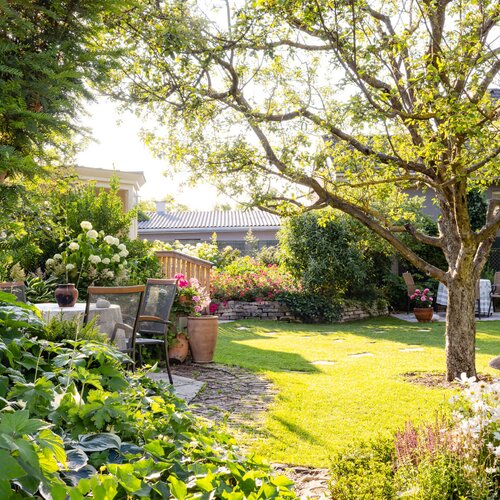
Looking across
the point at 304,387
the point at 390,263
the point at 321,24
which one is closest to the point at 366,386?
the point at 304,387

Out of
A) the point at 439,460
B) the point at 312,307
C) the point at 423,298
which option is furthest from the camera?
the point at 312,307

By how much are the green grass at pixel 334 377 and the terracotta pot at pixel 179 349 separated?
27.0 inches

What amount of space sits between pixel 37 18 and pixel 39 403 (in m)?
Answer: 2.26

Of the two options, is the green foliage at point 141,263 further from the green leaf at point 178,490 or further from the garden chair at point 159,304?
the green leaf at point 178,490

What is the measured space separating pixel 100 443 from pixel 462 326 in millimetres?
5579

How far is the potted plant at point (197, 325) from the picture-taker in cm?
790

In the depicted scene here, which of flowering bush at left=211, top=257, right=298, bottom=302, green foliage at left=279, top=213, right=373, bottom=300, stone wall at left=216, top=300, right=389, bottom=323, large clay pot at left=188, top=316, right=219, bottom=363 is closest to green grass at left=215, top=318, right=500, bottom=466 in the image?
large clay pot at left=188, top=316, right=219, bottom=363

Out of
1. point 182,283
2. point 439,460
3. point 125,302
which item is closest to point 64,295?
point 125,302

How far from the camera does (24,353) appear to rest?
87.8 inches

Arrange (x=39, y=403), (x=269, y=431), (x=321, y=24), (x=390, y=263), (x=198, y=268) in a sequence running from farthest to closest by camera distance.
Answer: (x=390, y=263), (x=198, y=268), (x=321, y=24), (x=269, y=431), (x=39, y=403)

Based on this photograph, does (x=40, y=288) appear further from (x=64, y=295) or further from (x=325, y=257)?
(x=325, y=257)

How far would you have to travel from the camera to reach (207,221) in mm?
32656

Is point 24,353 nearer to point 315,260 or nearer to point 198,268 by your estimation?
point 198,268

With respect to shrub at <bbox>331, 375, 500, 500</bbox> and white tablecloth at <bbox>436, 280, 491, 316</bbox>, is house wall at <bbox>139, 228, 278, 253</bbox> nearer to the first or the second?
white tablecloth at <bbox>436, 280, 491, 316</bbox>
